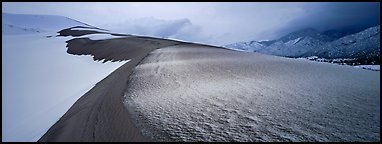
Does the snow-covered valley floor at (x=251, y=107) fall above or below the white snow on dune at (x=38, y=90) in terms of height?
above

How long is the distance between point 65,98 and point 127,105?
5044 mm

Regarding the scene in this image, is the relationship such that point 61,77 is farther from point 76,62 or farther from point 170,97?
point 170,97

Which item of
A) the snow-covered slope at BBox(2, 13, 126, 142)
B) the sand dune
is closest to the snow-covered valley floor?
the sand dune

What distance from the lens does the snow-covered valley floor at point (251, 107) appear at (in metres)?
4.26

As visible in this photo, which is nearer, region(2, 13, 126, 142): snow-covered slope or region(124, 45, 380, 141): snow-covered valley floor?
region(124, 45, 380, 141): snow-covered valley floor

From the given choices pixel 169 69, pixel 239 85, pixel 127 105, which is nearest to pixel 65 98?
pixel 169 69

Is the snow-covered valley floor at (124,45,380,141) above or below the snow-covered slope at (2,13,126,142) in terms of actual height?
above

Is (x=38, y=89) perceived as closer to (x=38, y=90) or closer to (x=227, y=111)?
(x=38, y=90)

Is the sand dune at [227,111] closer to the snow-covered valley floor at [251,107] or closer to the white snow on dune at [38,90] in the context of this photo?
the snow-covered valley floor at [251,107]

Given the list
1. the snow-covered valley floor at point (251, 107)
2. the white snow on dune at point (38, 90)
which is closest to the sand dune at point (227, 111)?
the snow-covered valley floor at point (251, 107)

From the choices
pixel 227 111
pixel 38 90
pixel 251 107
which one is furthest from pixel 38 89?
pixel 251 107

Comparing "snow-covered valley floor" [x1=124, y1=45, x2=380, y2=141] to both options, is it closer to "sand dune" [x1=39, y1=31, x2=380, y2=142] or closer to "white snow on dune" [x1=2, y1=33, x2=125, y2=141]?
"sand dune" [x1=39, y1=31, x2=380, y2=142]

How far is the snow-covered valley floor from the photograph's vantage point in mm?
4262

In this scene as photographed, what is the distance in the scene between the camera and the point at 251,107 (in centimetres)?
562
